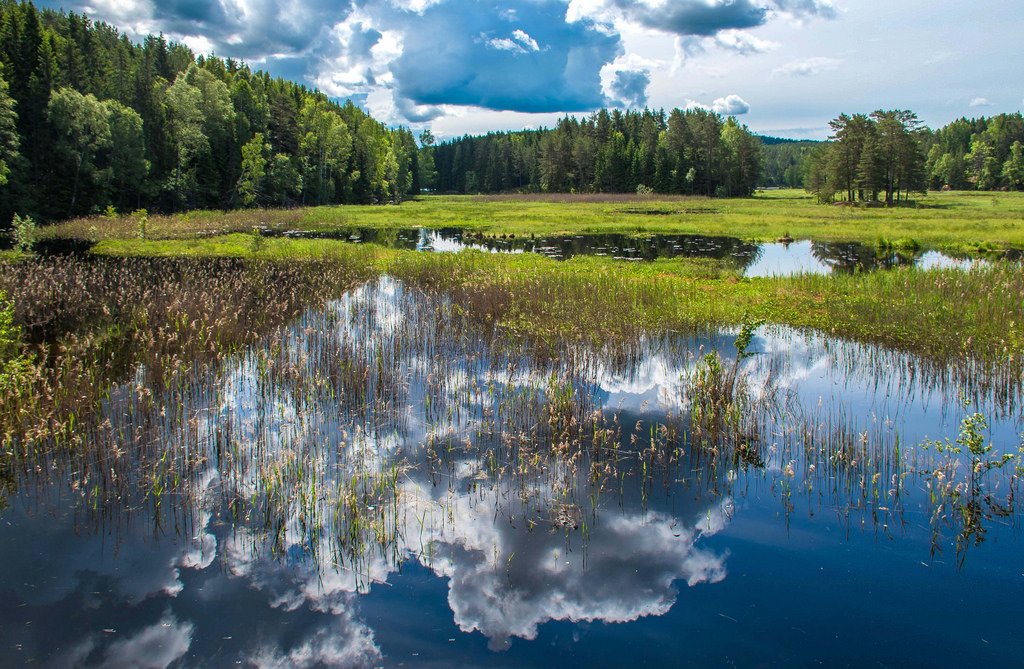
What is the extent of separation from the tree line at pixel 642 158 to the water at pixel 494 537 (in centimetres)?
10769

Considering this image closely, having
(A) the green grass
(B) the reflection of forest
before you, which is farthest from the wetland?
(A) the green grass

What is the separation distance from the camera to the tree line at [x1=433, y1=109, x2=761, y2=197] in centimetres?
11306

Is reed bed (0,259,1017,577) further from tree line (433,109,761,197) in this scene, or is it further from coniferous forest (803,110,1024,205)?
tree line (433,109,761,197)

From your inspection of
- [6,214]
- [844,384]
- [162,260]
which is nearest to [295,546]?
[844,384]

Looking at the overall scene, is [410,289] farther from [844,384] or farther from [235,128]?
[235,128]

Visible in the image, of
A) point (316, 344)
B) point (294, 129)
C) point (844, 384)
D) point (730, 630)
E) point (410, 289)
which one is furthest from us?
point (294, 129)

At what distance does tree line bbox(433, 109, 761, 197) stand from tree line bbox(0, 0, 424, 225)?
36.4m

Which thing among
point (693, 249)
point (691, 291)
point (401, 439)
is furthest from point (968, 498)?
point (693, 249)

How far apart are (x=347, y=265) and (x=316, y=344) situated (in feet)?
46.3

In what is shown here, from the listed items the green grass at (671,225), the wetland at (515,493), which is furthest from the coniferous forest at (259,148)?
the wetland at (515,493)

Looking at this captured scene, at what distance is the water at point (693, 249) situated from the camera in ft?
96.5

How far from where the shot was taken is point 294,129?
296ft

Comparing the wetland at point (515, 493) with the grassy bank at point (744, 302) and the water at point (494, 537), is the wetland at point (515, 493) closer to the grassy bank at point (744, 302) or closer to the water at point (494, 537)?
the water at point (494, 537)

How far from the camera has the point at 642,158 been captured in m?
116
